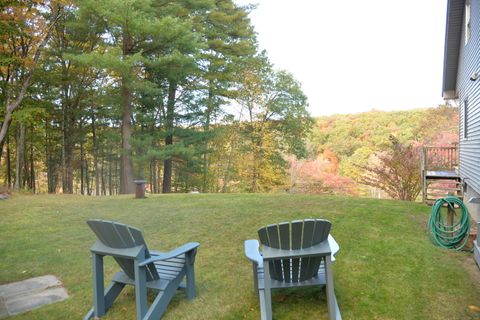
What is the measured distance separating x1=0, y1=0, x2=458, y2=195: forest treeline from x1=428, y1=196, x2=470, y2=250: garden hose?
8.09m

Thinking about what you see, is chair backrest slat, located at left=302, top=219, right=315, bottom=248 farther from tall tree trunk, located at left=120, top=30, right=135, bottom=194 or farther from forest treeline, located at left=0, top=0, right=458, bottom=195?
tall tree trunk, located at left=120, top=30, right=135, bottom=194

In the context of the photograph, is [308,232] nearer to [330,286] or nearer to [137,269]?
[330,286]

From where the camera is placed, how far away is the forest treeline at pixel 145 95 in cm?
1266

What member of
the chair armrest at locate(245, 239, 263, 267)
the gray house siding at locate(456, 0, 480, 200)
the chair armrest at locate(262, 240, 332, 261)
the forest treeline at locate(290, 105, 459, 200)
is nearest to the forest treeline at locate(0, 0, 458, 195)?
the forest treeline at locate(290, 105, 459, 200)

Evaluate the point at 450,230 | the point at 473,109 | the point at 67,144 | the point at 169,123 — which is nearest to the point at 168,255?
the point at 450,230

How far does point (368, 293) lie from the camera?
347 cm

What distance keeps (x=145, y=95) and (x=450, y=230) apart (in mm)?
13672

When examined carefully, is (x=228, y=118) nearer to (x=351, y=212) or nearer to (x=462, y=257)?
(x=351, y=212)

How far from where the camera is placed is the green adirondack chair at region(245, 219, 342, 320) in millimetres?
2764

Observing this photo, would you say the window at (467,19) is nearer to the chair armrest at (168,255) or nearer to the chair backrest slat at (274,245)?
the chair backrest slat at (274,245)

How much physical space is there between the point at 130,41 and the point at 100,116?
581 centimetres

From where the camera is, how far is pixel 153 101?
53.2 feet

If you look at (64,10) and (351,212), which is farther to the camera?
(64,10)

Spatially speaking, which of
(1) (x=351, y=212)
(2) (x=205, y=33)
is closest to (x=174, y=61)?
(2) (x=205, y=33)
